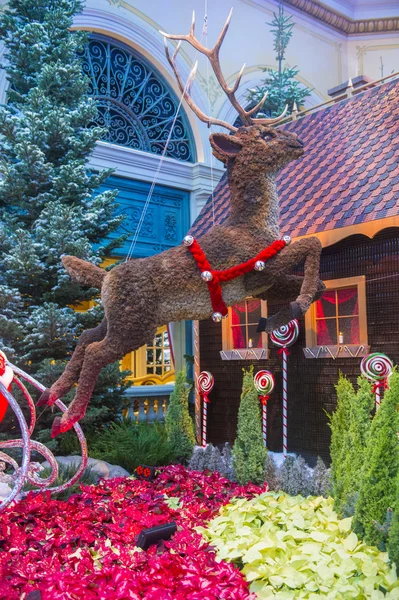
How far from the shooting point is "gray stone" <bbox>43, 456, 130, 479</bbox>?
5.85m

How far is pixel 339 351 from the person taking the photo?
633 centimetres

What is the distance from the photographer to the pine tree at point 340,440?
4285 mm

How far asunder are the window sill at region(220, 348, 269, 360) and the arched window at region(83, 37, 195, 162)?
4.17m

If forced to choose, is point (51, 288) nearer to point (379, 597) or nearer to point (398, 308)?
point (398, 308)

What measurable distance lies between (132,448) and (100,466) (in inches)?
20.0

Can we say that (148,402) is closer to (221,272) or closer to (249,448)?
(249,448)

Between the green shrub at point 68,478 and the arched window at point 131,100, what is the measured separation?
5734 mm

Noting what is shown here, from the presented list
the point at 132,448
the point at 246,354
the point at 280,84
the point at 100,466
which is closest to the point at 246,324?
the point at 246,354

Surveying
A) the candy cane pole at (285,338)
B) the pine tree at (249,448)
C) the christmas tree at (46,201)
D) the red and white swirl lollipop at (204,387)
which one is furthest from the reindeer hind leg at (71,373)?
the red and white swirl lollipop at (204,387)

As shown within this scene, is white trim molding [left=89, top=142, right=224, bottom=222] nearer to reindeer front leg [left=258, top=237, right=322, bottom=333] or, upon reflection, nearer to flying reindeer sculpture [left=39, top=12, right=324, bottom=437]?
flying reindeer sculpture [left=39, top=12, right=324, bottom=437]

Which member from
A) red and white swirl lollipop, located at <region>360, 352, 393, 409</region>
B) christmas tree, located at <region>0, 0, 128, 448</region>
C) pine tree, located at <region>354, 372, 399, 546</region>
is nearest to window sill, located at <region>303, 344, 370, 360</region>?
red and white swirl lollipop, located at <region>360, 352, 393, 409</region>

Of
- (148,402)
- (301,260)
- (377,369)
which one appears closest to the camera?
(301,260)

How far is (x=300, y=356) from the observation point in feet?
22.4

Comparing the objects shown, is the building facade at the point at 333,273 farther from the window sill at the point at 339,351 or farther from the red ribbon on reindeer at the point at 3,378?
the red ribbon on reindeer at the point at 3,378
